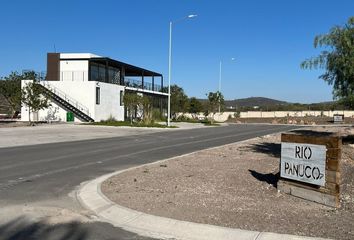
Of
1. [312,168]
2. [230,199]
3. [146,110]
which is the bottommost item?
[230,199]

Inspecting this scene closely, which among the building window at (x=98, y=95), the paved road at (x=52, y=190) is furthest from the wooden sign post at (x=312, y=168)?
the building window at (x=98, y=95)

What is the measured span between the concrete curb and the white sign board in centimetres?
265

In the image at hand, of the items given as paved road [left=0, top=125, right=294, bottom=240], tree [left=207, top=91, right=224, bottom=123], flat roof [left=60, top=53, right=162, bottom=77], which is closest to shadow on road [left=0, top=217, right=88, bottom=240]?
paved road [left=0, top=125, right=294, bottom=240]

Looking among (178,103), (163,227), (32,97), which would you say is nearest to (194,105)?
(178,103)

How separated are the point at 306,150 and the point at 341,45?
11462mm

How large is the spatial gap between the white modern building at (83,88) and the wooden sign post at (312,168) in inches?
1756

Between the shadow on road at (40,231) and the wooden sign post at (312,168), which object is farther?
the wooden sign post at (312,168)

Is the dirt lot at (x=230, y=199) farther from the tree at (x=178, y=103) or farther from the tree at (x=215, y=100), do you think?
the tree at (x=178, y=103)

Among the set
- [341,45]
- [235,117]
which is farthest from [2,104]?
[341,45]

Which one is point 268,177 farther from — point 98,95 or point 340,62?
point 98,95

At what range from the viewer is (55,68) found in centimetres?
5803

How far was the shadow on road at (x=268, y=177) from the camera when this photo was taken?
11.3 meters

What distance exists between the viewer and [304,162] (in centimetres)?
A: 955

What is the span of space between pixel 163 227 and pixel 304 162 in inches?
137
